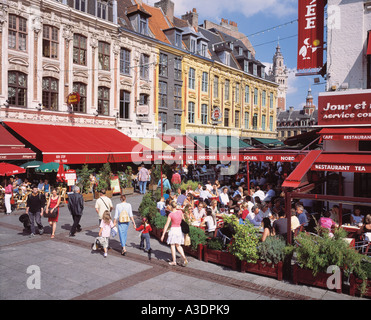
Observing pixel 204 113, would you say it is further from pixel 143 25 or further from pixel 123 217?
pixel 123 217

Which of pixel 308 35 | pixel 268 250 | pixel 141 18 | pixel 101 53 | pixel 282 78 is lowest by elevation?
pixel 268 250

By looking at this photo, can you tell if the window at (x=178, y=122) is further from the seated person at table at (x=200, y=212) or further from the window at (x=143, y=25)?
the seated person at table at (x=200, y=212)

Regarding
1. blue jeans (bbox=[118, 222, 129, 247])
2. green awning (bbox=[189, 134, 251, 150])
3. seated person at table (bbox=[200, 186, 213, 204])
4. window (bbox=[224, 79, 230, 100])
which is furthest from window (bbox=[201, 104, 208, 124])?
blue jeans (bbox=[118, 222, 129, 247])

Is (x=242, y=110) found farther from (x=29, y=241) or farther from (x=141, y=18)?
(x=29, y=241)

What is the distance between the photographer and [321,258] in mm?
6875

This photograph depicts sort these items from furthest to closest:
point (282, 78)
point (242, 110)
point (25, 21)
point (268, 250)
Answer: point (282, 78) < point (242, 110) < point (25, 21) < point (268, 250)

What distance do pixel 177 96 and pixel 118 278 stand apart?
23051mm

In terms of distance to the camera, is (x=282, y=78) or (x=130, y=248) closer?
(x=130, y=248)

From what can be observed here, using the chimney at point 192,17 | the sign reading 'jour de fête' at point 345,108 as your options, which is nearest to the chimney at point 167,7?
the chimney at point 192,17

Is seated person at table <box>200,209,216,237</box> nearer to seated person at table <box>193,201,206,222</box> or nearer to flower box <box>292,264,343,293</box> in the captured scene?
seated person at table <box>193,201,206,222</box>

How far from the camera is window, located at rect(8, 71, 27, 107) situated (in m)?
18.2
